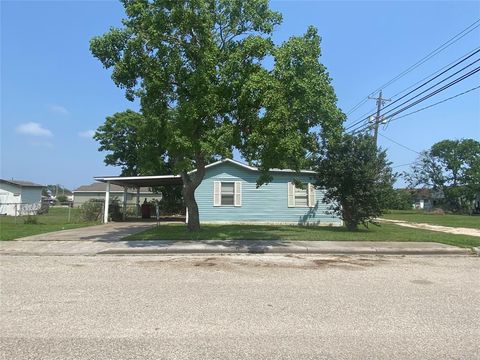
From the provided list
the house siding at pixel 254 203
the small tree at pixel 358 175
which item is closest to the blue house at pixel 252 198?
the house siding at pixel 254 203

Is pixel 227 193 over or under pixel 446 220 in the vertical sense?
over

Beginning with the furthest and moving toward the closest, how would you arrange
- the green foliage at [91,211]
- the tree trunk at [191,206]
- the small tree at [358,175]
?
the green foliage at [91,211]
the small tree at [358,175]
the tree trunk at [191,206]

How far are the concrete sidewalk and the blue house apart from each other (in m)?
10.0

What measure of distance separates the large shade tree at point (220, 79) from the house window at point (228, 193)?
9772mm

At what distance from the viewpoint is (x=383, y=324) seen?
564cm

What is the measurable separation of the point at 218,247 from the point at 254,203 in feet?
38.7

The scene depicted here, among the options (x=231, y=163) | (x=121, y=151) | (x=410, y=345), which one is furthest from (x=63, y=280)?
(x=121, y=151)

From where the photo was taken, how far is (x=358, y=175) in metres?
18.8

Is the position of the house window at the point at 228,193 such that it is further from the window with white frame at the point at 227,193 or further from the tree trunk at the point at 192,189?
the tree trunk at the point at 192,189

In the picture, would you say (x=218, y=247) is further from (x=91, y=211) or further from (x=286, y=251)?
(x=91, y=211)

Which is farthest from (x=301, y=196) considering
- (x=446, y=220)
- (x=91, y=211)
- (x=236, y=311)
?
(x=236, y=311)

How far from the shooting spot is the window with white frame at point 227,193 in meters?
24.7

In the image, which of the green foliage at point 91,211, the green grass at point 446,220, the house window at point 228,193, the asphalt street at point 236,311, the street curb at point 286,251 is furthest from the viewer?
the green grass at point 446,220

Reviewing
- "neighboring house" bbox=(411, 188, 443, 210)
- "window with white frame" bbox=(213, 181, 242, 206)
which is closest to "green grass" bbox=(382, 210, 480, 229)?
"window with white frame" bbox=(213, 181, 242, 206)
